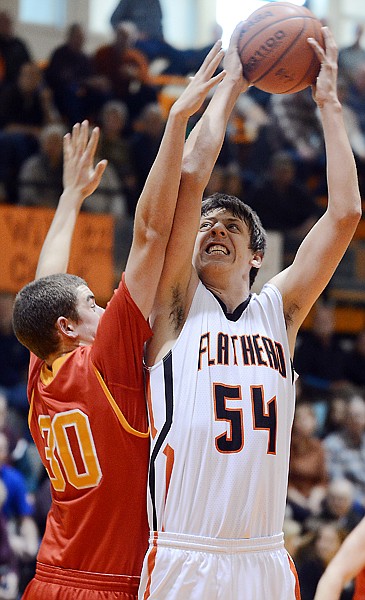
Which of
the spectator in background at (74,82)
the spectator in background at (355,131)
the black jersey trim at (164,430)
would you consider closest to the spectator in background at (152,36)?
the spectator in background at (74,82)

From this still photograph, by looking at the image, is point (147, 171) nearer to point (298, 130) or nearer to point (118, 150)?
point (118, 150)

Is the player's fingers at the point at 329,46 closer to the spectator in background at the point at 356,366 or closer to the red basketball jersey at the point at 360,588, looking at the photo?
the red basketball jersey at the point at 360,588

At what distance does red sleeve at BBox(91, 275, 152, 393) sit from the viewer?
3083mm

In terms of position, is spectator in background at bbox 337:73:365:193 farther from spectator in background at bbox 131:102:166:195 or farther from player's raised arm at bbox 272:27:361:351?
player's raised arm at bbox 272:27:361:351

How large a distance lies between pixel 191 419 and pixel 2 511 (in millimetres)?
4471

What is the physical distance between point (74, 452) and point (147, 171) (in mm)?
6647

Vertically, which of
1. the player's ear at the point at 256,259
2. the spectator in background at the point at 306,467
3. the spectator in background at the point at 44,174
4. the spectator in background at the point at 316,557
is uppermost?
the player's ear at the point at 256,259

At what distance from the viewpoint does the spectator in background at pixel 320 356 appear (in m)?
10.1

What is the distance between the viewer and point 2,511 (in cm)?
708

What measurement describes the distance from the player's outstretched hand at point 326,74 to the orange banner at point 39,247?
4.88m

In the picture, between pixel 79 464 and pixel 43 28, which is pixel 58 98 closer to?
pixel 43 28

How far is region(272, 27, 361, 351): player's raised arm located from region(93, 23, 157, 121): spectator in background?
6807 mm

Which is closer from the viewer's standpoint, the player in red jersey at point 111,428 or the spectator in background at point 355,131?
the player in red jersey at point 111,428

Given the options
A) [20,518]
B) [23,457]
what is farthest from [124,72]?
[20,518]
